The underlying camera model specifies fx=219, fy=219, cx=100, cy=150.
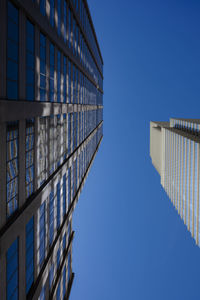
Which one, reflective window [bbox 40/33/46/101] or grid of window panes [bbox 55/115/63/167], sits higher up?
reflective window [bbox 40/33/46/101]

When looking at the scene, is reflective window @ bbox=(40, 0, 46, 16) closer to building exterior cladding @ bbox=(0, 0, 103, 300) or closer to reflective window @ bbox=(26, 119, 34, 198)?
building exterior cladding @ bbox=(0, 0, 103, 300)

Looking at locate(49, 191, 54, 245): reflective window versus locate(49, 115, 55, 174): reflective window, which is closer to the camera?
locate(49, 115, 55, 174): reflective window

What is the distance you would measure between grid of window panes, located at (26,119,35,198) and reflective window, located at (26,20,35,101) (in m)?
3.08

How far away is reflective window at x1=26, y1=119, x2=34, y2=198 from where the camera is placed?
78.2ft

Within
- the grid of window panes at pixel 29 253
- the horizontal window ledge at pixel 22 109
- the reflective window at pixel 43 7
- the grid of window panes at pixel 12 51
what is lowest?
the grid of window panes at pixel 29 253

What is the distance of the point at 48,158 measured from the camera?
31.1 m

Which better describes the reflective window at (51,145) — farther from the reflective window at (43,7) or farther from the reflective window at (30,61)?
the reflective window at (43,7)

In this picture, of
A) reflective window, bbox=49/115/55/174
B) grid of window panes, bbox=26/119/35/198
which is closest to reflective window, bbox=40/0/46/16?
reflective window, bbox=49/115/55/174

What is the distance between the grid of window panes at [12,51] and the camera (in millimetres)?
18772

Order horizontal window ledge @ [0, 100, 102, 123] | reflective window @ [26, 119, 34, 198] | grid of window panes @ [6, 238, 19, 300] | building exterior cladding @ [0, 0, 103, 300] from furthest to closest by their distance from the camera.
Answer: reflective window @ [26, 119, 34, 198] → grid of window panes @ [6, 238, 19, 300] → building exterior cladding @ [0, 0, 103, 300] → horizontal window ledge @ [0, 100, 102, 123]

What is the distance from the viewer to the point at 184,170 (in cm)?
6312

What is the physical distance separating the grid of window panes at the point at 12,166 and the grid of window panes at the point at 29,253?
4946 mm

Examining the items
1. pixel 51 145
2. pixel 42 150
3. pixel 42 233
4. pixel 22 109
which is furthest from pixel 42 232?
pixel 22 109

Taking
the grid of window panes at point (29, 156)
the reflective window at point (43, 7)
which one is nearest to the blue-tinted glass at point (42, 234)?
the grid of window panes at point (29, 156)
